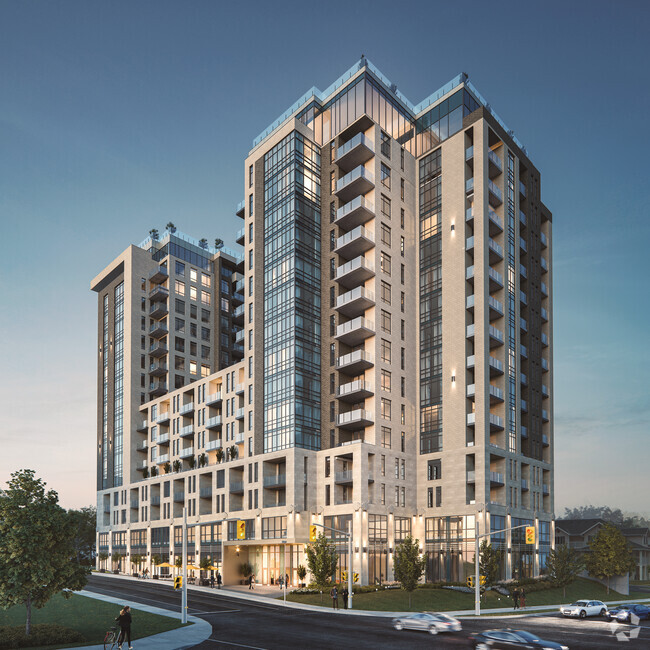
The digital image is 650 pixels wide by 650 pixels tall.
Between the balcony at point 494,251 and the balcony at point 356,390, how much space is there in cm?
2166

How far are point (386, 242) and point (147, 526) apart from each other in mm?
57643

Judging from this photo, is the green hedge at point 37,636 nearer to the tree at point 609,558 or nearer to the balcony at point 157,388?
the tree at point 609,558

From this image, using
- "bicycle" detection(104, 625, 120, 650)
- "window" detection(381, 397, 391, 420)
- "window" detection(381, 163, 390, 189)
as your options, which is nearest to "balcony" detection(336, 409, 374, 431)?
"window" detection(381, 397, 391, 420)

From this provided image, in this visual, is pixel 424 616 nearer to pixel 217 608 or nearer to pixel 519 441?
pixel 217 608

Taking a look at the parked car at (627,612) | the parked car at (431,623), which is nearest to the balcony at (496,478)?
the parked car at (627,612)

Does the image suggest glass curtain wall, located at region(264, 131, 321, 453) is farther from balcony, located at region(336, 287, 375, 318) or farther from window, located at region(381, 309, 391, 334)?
window, located at region(381, 309, 391, 334)

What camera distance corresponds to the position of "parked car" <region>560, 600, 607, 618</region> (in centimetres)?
5116

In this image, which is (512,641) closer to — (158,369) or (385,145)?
(385,145)

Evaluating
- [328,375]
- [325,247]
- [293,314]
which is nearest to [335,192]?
[325,247]

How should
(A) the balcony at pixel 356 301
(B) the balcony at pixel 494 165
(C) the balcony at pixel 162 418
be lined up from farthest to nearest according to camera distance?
(C) the balcony at pixel 162 418, (B) the balcony at pixel 494 165, (A) the balcony at pixel 356 301

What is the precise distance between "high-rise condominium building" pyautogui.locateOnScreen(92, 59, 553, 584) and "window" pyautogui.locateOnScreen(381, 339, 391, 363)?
1.22ft

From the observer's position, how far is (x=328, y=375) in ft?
276

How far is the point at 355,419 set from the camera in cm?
7925

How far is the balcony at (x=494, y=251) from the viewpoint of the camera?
272ft
